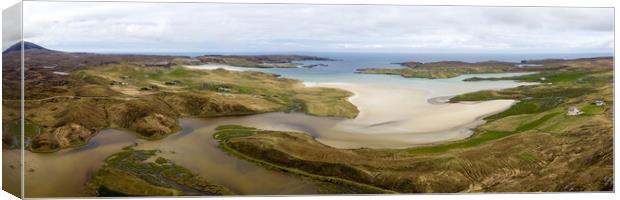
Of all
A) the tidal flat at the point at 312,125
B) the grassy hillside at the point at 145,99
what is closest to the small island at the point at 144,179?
the tidal flat at the point at 312,125

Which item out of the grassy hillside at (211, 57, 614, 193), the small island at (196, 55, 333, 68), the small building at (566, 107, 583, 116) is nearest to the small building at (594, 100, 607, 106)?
the grassy hillside at (211, 57, 614, 193)

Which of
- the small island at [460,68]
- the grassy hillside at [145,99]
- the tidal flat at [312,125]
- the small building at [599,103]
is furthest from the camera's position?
the small building at [599,103]

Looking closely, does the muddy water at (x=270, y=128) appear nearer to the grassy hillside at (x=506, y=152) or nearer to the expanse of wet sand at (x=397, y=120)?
the expanse of wet sand at (x=397, y=120)

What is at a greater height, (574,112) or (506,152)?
(574,112)

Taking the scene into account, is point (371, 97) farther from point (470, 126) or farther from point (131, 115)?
point (131, 115)

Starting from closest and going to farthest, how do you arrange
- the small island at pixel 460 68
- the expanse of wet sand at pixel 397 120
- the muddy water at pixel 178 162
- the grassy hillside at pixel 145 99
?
the muddy water at pixel 178 162 → the grassy hillside at pixel 145 99 → the expanse of wet sand at pixel 397 120 → the small island at pixel 460 68

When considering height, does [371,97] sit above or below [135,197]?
above

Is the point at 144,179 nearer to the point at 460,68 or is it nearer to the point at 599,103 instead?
the point at 460,68

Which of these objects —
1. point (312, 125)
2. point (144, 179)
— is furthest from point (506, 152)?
point (144, 179)

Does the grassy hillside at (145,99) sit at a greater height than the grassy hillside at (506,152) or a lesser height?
greater

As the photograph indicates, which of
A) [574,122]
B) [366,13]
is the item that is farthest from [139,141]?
[574,122]

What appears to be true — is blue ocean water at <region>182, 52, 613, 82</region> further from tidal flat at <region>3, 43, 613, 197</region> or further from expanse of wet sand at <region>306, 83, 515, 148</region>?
expanse of wet sand at <region>306, 83, 515, 148</region>
